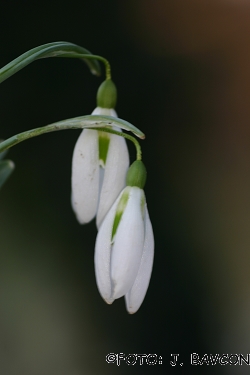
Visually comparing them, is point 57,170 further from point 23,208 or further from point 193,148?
point 193,148

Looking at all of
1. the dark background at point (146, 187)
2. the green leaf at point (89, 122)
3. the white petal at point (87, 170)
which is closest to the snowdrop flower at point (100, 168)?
the white petal at point (87, 170)

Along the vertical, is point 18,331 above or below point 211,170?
Result: below

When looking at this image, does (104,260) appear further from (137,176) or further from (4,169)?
(4,169)

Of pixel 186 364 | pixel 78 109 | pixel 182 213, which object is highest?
pixel 78 109

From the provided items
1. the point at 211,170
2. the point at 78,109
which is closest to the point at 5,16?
the point at 78,109

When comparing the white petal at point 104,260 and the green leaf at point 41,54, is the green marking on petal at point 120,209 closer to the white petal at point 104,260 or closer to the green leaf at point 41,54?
the white petal at point 104,260

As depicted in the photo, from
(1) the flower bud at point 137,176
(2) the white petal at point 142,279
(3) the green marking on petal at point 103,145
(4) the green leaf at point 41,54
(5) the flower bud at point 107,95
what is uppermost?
(4) the green leaf at point 41,54
